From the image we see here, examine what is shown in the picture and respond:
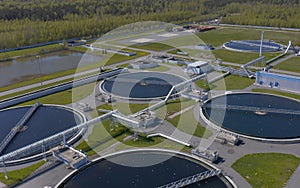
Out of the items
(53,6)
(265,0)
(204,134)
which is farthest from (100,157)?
(265,0)

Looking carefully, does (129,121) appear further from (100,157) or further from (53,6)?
(53,6)

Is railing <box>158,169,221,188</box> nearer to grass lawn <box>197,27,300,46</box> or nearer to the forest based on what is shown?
grass lawn <box>197,27,300,46</box>

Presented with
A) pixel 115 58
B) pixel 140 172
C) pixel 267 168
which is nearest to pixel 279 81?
pixel 267 168

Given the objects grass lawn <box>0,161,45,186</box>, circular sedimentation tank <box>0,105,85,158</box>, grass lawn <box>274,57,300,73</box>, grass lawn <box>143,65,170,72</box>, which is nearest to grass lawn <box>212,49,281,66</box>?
grass lawn <box>274,57,300,73</box>

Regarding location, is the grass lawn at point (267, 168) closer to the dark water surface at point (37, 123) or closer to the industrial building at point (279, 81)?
the industrial building at point (279, 81)

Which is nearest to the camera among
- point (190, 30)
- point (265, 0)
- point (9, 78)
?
point (9, 78)

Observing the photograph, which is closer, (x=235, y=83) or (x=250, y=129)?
(x=250, y=129)

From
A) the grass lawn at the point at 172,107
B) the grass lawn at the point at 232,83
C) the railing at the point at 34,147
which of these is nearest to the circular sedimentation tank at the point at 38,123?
the railing at the point at 34,147

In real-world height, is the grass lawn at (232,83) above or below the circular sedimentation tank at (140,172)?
above
